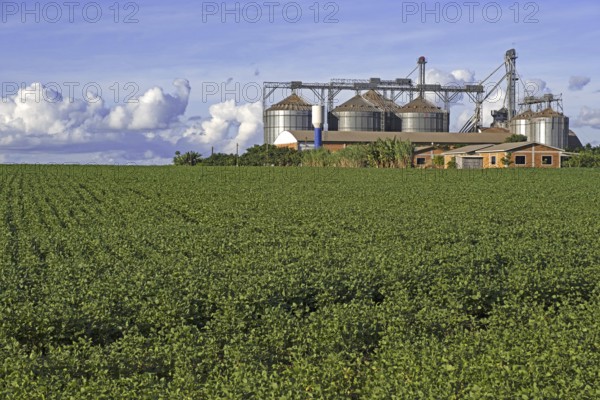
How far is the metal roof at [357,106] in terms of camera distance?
339 ft

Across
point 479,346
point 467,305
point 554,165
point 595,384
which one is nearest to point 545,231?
point 467,305

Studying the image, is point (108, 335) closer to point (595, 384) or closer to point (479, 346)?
point (479, 346)

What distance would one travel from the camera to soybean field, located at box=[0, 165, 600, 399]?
8.44 metres

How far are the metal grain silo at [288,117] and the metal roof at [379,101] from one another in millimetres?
10771

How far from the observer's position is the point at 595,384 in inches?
317

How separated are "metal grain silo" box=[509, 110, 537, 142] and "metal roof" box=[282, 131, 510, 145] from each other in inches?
70.6

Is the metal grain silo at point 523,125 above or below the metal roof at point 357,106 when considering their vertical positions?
below

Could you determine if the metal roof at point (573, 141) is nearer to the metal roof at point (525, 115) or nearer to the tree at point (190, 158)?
the metal roof at point (525, 115)

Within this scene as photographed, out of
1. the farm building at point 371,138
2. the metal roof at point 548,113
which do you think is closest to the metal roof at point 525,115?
the metal roof at point 548,113

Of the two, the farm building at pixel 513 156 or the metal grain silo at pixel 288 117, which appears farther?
the metal grain silo at pixel 288 117

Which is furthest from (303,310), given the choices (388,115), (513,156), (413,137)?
(388,115)

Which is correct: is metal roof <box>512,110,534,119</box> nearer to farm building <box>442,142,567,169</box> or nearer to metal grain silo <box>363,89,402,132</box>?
metal grain silo <box>363,89,402,132</box>

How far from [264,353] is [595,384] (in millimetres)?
4144

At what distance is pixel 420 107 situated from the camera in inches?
4166
